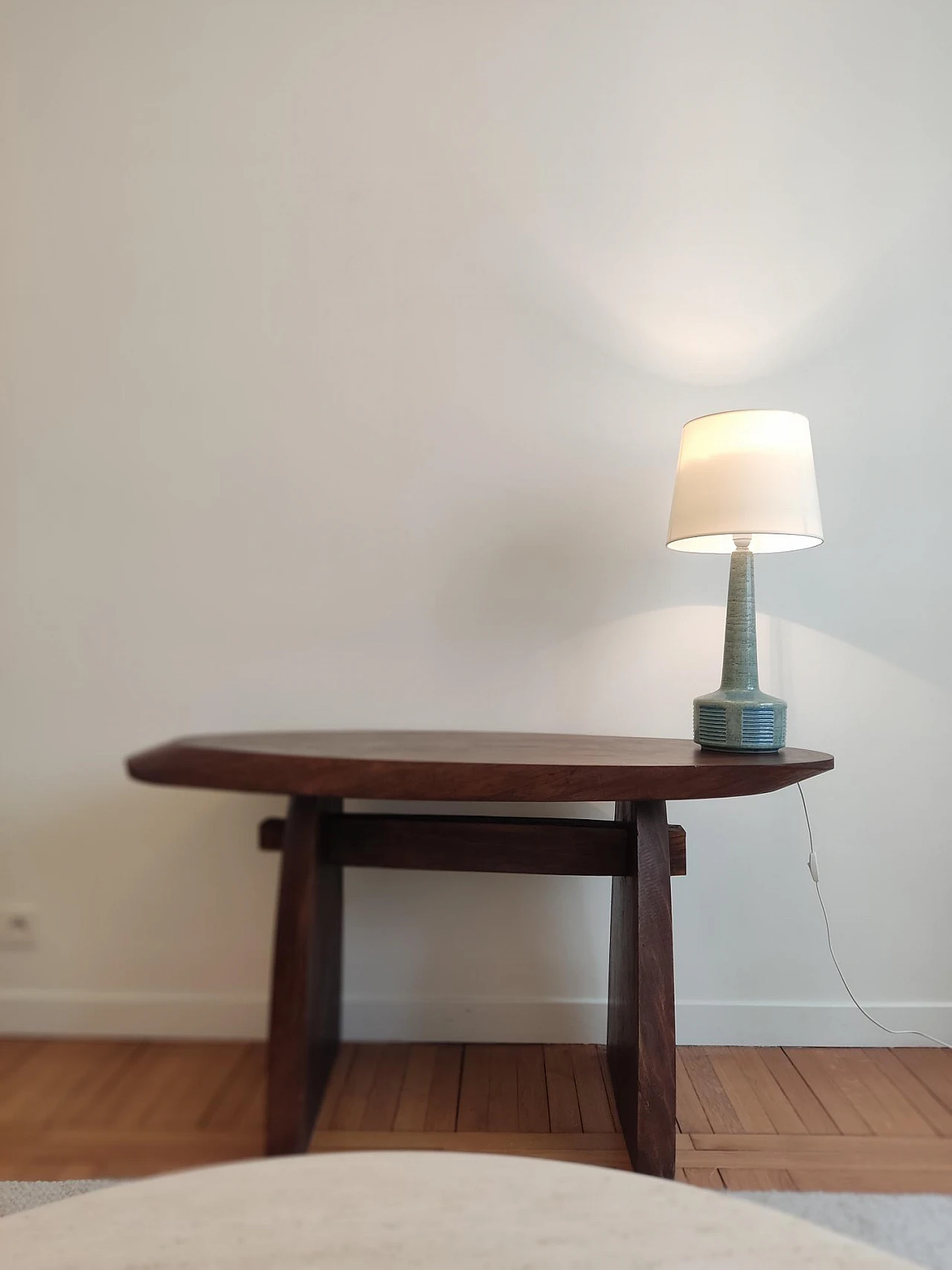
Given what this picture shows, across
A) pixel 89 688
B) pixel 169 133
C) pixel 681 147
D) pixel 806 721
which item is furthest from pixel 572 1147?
pixel 169 133

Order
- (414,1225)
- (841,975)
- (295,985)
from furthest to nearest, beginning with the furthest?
(841,975)
(295,985)
(414,1225)

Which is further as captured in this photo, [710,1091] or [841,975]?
[841,975]

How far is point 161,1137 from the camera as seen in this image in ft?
4.49

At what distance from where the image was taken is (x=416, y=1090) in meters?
1.52

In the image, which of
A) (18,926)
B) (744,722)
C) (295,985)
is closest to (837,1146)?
(744,722)

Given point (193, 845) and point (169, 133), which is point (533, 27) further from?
point (193, 845)

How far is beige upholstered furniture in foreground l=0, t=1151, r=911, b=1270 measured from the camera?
0.45 m

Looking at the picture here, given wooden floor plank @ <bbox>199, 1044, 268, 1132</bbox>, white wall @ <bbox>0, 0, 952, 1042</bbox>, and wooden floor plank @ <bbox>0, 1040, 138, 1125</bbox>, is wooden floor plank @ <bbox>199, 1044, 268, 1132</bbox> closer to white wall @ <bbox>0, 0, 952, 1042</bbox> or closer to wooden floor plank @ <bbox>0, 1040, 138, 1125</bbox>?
white wall @ <bbox>0, 0, 952, 1042</bbox>

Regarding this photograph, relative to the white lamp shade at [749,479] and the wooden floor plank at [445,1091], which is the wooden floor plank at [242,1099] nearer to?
the wooden floor plank at [445,1091]

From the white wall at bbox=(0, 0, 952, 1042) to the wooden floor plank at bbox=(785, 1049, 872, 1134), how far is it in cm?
6

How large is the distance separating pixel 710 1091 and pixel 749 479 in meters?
1.15

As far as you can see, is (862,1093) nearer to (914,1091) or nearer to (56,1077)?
(914,1091)

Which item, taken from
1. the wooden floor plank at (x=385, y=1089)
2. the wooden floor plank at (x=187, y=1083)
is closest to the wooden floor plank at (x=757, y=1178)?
the wooden floor plank at (x=385, y=1089)

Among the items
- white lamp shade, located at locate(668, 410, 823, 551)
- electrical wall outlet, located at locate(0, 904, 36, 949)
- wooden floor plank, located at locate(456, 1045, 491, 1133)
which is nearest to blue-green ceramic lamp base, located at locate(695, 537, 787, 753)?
white lamp shade, located at locate(668, 410, 823, 551)
